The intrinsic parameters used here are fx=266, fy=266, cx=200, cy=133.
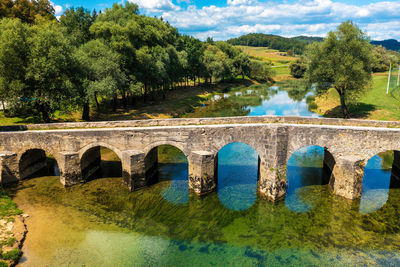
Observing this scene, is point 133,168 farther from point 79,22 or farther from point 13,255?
point 79,22

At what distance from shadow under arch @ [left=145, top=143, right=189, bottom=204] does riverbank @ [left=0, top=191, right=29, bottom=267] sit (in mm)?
9150

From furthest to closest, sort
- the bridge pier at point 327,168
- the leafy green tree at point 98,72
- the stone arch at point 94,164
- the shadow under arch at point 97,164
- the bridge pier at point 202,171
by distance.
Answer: the leafy green tree at point 98,72 < the bridge pier at point 327,168 < the shadow under arch at point 97,164 < the stone arch at point 94,164 < the bridge pier at point 202,171

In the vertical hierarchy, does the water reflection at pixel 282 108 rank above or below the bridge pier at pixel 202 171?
above

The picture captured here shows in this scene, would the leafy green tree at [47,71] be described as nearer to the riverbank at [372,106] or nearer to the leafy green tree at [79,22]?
the leafy green tree at [79,22]

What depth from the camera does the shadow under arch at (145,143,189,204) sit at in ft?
68.5

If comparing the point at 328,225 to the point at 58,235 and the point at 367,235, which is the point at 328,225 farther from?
the point at 58,235

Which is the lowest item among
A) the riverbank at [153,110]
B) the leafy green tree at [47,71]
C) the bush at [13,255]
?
the bush at [13,255]

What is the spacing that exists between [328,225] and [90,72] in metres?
29.1

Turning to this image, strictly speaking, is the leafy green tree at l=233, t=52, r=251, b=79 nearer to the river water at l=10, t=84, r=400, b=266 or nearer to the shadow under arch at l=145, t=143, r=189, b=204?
the shadow under arch at l=145, t=143, r=189, b=204

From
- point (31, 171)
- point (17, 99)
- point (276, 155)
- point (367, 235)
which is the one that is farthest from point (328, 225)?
point (17, 99)

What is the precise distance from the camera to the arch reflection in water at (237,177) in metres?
20.2

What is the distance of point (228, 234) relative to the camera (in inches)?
650

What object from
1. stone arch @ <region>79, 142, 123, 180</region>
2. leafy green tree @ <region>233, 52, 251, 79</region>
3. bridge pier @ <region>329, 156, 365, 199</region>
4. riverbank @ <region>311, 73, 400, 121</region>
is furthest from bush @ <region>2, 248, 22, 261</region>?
leafy green tree @ <region>233, 52, 251, 79</region>

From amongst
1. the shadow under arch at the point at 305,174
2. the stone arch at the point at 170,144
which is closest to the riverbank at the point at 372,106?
the shadow under arch at the point at 305,174
